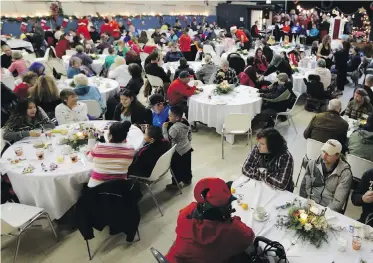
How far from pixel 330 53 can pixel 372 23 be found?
9.14 metres

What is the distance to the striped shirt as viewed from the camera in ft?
9.38

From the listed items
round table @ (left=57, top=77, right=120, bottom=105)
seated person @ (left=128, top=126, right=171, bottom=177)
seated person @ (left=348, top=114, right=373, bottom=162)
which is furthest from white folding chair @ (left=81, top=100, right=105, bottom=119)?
seated person @ (left=348, top=114, right=373, bottom=162)

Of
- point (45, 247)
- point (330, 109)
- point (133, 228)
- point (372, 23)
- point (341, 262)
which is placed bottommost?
point (45, 247)

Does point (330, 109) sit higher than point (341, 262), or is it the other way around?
point (330, 109)

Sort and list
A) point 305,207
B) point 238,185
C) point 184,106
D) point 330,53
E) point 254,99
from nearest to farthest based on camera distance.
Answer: point 305,207
point 238,185
point 254,99
point 184,106
point 330,53

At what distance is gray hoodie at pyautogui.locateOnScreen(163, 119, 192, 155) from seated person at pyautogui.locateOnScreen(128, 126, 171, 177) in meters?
0.33

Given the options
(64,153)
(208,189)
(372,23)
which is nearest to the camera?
(208,189)

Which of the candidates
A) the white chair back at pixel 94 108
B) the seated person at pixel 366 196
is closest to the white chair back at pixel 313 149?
the seated person at pixel 366 196

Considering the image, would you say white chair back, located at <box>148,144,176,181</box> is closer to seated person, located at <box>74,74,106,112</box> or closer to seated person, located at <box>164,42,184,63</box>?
seated person, located at <box>74,74,106,112</box>

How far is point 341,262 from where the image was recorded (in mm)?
1882

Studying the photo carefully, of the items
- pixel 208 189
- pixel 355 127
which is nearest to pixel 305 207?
pixel 208 189

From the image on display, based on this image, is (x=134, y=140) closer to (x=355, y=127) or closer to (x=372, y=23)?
(x=355, y=127)

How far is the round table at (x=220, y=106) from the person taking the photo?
16.8ft

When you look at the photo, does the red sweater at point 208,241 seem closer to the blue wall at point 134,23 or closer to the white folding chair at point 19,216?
the white folding chair at point 19,216
